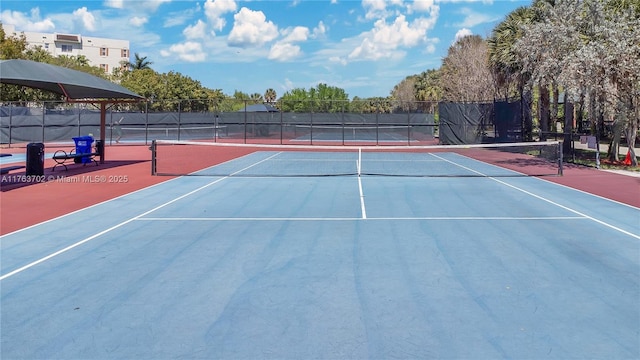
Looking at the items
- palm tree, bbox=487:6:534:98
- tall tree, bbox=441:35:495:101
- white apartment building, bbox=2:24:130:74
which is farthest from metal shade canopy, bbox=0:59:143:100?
white apartment building, bbox=2:24:130:74

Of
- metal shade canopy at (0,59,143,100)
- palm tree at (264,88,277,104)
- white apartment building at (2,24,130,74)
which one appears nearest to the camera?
metal shade canopy at (0,59,143,100)

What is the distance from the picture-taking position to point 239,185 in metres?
15.8

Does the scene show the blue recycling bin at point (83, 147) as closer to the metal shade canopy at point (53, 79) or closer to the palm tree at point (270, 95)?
the metal shade canopy at point (53, 79)

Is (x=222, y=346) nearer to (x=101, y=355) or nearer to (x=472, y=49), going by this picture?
(x=101, y=355)

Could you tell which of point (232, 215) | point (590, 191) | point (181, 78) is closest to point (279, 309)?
point (232, 215)

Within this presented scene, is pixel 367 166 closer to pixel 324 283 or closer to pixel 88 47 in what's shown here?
pixel 324 283

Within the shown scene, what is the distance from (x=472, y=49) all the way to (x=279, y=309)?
A: 46.6 metres

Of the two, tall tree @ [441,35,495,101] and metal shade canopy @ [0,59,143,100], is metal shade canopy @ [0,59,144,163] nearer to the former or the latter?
metal shade canopy @ [0,59,143,100]

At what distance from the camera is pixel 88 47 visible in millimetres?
105750

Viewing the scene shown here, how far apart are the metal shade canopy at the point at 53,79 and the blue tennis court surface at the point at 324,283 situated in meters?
7.13

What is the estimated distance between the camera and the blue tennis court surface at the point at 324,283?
466 cm

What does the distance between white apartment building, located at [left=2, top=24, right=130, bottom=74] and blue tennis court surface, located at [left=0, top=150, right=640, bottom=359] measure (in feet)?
341

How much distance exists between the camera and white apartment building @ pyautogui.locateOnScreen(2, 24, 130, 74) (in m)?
104

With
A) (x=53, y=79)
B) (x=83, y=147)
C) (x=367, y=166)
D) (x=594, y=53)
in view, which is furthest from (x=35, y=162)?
(x=594, y=53)
